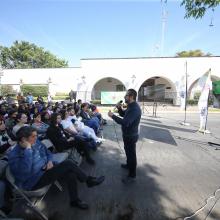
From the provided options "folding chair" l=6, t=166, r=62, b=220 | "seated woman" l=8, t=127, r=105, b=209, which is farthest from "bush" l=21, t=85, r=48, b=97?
"folding chair" l=6, t=166, r=62, b=220

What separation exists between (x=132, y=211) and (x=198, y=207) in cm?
111

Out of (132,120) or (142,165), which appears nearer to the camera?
(132,120)

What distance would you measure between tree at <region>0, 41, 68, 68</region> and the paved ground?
51.4m

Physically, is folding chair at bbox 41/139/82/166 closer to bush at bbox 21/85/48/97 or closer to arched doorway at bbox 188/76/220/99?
arched doorway at bbox 188/76/220/99

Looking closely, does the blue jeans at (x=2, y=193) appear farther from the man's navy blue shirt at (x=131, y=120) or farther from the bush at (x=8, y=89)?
the bush at (x=8, y=89)

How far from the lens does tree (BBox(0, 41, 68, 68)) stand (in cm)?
5250

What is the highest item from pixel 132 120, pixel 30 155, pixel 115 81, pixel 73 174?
pixel 115 81

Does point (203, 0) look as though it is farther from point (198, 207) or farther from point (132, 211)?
point (132, 211)

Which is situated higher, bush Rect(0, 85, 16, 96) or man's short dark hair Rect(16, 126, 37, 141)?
bush Rect(0, 85, 16, 96)

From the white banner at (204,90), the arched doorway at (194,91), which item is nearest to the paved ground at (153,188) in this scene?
the white banner at (204,90)

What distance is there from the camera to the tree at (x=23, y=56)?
52.5m

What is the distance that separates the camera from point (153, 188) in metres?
4.40

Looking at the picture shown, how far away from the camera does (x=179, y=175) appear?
16.6 feet

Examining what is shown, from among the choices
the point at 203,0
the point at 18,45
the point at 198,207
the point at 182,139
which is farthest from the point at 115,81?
the point at 18,45
